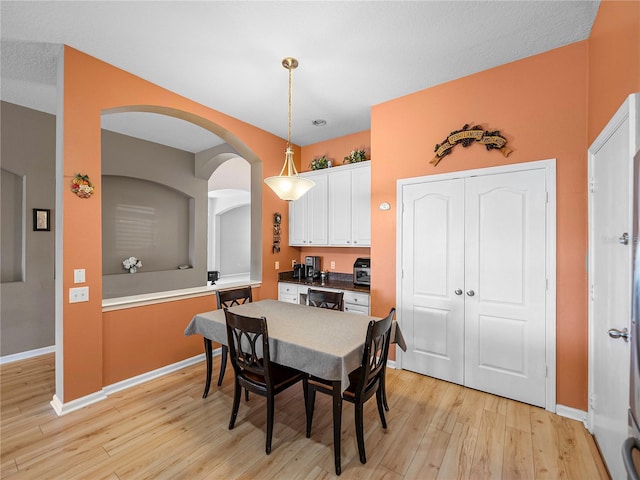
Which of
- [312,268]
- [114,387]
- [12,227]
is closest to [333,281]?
[312,268]

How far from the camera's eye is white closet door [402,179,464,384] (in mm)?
2779

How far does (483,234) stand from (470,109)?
3.94 ft

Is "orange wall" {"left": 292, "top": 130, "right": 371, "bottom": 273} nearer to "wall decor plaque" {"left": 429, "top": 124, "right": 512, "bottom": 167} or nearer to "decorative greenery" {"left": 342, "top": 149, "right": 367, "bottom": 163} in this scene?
"decorative greenery" {"left": 342, "top": 149, "right": 367, "bottom": 163}

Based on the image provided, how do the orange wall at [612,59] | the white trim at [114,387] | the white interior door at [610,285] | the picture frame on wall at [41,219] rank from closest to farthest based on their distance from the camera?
the orange wall at [612,59] → the white interior door at [610,285] → the white trim at [114,387] → the picture frame on wall at [41,219]

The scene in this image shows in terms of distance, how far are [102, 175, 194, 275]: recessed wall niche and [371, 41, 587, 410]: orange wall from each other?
3.99m

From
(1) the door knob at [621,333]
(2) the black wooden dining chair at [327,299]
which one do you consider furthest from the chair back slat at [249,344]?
(1) the door knob at [621,333]

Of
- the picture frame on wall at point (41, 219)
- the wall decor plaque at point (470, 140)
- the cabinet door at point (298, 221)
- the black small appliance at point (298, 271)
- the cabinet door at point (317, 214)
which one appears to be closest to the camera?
the wall decor plaque at point (470, 140)

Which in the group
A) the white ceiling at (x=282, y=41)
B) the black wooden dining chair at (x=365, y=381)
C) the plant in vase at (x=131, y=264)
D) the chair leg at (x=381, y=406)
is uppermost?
the white ceiling at (x=282, y=41)

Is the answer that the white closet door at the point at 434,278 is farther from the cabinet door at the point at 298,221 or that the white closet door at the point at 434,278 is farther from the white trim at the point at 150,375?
the white trim at the point at 150,375

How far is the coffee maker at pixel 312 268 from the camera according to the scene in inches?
172

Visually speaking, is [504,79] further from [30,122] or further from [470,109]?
[30,122]

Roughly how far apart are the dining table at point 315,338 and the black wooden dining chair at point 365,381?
0.08 m

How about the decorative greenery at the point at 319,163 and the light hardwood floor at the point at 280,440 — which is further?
the decorative greenery at the point at 319,163

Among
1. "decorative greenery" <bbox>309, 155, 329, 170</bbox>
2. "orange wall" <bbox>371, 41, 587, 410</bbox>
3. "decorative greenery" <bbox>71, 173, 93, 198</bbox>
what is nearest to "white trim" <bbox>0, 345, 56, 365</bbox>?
"decorative greenery" <bbox>71, 173, 93, 198</bbox>
